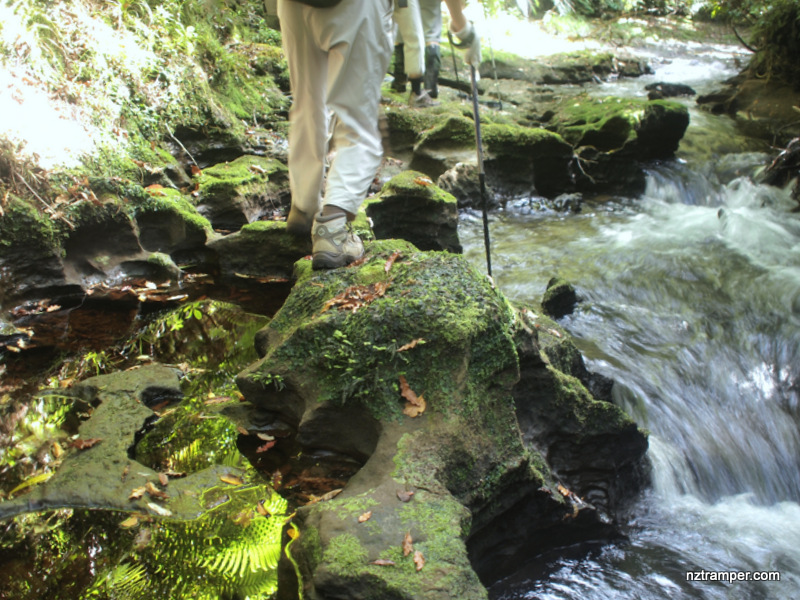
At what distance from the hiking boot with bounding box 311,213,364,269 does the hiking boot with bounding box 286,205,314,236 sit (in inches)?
27.3

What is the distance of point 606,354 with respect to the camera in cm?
503

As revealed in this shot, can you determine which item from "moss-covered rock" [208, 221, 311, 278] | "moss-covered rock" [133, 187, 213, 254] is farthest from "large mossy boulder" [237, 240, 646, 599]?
"moss-covered rock" [133, 187, 213, 254]

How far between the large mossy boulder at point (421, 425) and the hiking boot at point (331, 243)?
0.18 m

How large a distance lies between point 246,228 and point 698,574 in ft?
14.2

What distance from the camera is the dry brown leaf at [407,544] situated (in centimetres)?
212

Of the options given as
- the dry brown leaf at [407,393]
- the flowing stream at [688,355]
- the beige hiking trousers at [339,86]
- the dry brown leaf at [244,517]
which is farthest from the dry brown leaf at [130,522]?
the beige hiking trousers at [339,86]

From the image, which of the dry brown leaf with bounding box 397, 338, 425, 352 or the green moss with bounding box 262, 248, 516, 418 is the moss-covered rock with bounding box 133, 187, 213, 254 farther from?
the dry brown leaf with bounding box 397, 338, 425, 352

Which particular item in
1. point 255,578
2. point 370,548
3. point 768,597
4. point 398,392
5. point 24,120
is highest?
point 24,120

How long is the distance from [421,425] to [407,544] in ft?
2.12

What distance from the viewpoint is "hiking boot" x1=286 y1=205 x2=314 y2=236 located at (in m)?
4.48

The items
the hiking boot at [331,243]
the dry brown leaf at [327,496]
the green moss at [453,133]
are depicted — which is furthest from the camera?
the green moss at [453,133]

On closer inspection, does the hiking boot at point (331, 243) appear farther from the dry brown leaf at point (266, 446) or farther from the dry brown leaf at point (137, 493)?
the dry brown leaf at point (137, 493)

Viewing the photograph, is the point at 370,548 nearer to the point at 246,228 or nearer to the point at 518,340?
the point at 518,340

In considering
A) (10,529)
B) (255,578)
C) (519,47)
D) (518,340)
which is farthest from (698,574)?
(519,47)
